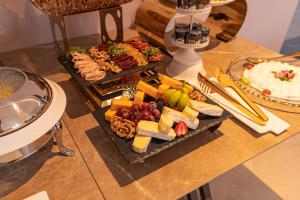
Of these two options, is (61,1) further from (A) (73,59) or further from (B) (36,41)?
(B) (36,41)

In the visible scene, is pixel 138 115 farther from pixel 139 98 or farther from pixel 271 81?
pixel 271 81

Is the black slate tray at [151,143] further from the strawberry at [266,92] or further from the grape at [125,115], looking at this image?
the strawberry at [266,92]

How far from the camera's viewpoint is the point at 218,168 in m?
0.62

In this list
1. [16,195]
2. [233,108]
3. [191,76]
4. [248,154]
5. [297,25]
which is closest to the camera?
[16,195]

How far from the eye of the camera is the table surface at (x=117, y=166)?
568 mm

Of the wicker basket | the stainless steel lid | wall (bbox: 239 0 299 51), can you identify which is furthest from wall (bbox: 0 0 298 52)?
wall (bbox: 239 0 299 51)

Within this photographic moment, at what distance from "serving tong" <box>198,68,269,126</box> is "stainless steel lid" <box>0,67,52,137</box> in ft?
1.57

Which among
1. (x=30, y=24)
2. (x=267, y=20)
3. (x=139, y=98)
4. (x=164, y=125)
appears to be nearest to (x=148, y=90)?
(x=139, y=98)

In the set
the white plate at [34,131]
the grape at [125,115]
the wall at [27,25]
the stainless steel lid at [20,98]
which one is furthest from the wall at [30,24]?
the grape at [125,115]

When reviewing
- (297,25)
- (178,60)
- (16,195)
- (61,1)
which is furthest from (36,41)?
(297,25)

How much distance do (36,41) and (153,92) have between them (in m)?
0.70

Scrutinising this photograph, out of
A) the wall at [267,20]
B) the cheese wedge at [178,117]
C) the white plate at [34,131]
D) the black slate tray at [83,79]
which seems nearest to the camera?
the white plate at [34,131]

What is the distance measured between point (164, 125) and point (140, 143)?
6cm

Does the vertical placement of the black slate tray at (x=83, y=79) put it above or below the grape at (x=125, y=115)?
above
